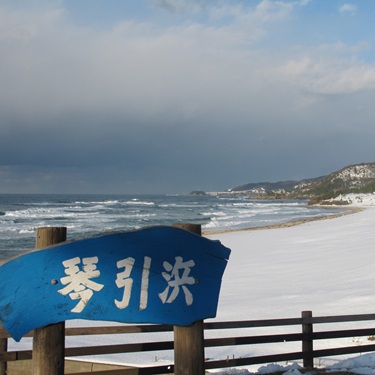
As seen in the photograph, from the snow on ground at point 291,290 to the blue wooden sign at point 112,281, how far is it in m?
2.23

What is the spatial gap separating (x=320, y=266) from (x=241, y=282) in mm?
3273

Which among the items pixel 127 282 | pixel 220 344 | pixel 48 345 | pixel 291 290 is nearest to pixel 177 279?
pixel 127 282

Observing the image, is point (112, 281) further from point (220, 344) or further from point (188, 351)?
point (220, 344)

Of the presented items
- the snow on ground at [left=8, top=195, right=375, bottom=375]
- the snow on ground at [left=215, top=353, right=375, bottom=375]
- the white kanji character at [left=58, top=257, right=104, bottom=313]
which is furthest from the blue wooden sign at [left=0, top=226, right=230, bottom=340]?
the snow on ground at [left=8, top=195, right=375, bottom=375]

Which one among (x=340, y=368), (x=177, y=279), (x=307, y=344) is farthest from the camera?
(x=307, y=344)

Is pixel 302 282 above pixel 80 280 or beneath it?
beneath

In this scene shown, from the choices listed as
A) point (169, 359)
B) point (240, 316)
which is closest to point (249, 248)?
point (240, 316)

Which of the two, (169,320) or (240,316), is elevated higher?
(169,320)

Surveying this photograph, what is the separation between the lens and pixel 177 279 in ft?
11.3

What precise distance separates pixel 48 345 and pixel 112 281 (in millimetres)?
592

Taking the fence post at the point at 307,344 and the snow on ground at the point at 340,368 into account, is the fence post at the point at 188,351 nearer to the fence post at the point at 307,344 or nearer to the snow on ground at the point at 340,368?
the snow on ground at the point at 340,368

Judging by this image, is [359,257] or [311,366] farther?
[359,257]

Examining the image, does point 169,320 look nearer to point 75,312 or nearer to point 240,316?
point 75,312

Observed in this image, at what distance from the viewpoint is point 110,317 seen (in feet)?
10.5
